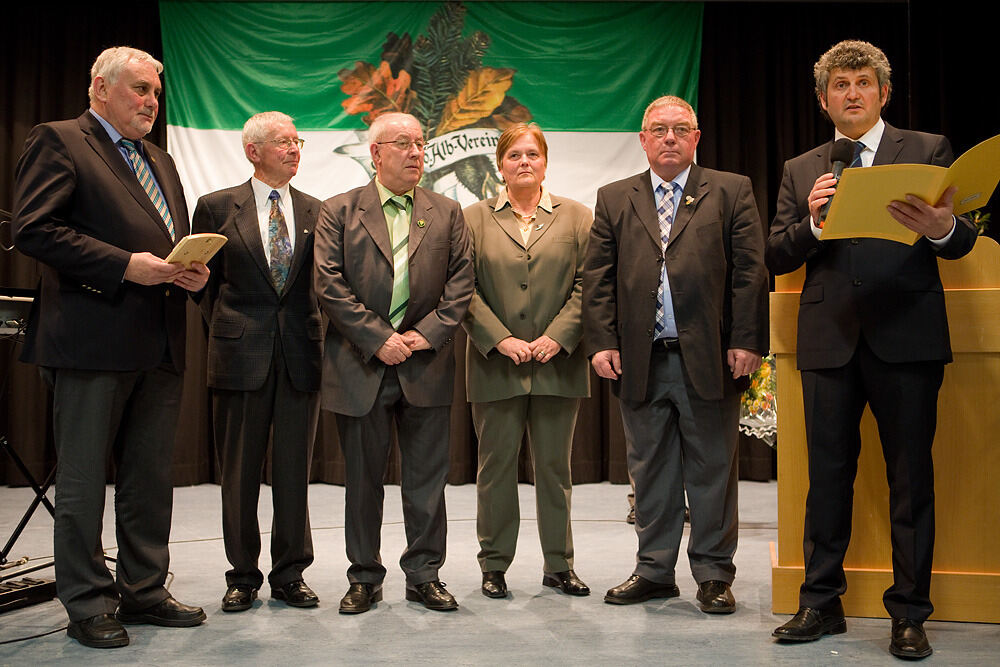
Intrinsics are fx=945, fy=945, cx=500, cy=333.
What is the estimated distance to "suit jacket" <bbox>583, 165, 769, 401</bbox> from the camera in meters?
3.31

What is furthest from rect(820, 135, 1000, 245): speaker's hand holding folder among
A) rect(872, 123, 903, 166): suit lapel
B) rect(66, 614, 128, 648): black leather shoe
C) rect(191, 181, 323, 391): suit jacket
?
rect(66, 614, 128, 648): black leather shoe

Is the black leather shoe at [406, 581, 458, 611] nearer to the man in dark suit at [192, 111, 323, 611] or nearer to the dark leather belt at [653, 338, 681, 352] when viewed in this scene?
the man in dark suit at [192, 111, 323, 611]

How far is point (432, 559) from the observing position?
3.43m

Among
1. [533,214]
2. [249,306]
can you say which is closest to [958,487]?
[533,214]

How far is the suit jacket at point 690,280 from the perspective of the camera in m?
3.31

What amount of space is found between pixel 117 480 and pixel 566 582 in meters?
1.64

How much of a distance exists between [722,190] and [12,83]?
543 centimetres

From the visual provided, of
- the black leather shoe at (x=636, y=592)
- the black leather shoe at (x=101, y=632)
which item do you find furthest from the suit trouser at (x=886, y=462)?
the black leather shoe at (x=101, y=632)

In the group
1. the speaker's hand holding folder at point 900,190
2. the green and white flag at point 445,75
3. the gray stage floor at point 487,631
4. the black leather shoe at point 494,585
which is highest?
the green and white flag at point 445,75

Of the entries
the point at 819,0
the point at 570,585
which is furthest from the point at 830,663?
the point at 819,0

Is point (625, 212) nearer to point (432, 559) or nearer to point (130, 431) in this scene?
point (432, 559)

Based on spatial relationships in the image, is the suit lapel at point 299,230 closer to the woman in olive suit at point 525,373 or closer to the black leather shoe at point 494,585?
the woman in olive suit at point 525,373

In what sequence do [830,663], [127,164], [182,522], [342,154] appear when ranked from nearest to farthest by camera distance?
[830,663] → [127,164] → [182,522] → [342,154]

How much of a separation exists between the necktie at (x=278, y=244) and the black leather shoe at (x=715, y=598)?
185 cm
